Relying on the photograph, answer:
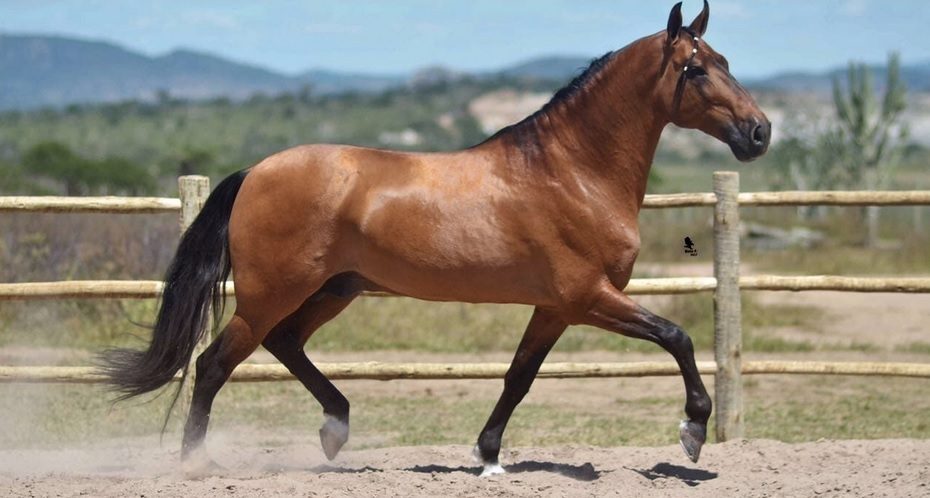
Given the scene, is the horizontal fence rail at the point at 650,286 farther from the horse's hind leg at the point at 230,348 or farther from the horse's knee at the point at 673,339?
the horse's knee at the point at 673,339

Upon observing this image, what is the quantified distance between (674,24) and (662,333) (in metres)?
1.35

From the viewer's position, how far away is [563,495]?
538 cm

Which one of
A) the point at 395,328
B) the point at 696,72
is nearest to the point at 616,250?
the point at 696,72

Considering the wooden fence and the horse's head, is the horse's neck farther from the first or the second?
the wooden fence

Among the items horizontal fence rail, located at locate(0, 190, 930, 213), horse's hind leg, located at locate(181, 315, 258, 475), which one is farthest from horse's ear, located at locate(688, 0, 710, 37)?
horse's hind leg, located at locate(181, 315, 258, 475)

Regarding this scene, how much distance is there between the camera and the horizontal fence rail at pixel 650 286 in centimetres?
657

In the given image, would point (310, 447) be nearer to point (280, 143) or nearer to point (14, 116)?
point (280, 143)

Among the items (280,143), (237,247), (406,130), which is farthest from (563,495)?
(406,130)

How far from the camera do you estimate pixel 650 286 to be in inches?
269

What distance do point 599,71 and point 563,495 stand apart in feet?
6.23

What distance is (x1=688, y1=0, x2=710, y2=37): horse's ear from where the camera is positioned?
18.4 ft

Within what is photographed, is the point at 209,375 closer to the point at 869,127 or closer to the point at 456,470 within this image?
the point at 456,470

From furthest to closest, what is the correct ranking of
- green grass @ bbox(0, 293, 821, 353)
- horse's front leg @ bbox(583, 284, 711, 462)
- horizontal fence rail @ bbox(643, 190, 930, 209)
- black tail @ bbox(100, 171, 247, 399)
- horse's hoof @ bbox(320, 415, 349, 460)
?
green grass @ bbox(0, 293, 821, 353) < horizontal fence rail @ bbox(643, 190, 930, 209) < horse's hoof @ bbox(320, 415, 349, 460) < black tail @ bbox(100, 171, 247, 399) < horse's front leg @ bbox(583, 284, 711, 462)

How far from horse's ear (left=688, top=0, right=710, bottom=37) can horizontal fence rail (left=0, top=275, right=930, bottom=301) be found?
1.51 metres
